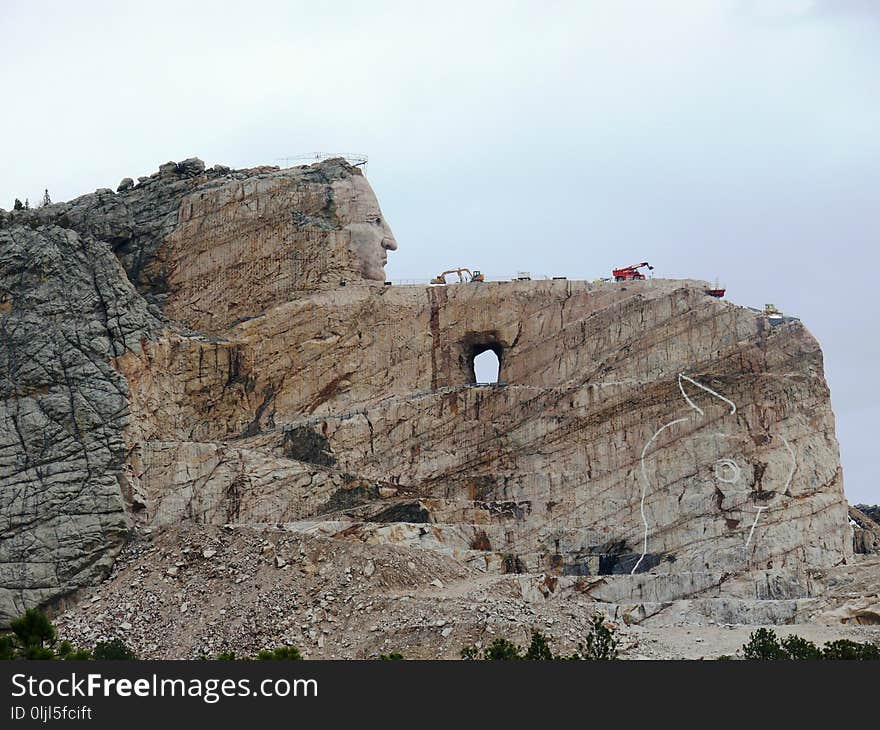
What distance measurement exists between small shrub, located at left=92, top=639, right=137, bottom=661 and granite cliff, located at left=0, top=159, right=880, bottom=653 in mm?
3893

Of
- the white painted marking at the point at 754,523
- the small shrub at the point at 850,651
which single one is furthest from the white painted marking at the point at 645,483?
the small shrub at the point at 850,651

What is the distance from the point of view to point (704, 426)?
267ft

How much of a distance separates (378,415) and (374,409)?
0.94 feet

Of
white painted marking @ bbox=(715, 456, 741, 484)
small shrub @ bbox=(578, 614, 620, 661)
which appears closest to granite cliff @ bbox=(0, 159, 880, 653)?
white painted marking @ bbox=(715, 456, 741, 484)

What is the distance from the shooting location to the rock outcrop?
80250 mm

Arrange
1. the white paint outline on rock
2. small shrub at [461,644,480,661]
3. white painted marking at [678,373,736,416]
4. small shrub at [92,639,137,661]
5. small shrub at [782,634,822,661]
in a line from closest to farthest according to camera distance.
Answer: small shrub at [782,634,822,661] < small shrub at [461,644,480,661] < small shrub at [92,639,137,661] < the white paint outline on rock < white painted marking at [678,373,736,416]

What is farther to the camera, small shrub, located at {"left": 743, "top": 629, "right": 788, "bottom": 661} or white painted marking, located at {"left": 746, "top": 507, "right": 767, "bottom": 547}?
white painted marking, located at {"left": 746, "top": 507, "right": 767, "bottom": 547}

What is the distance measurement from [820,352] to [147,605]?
21.5 m

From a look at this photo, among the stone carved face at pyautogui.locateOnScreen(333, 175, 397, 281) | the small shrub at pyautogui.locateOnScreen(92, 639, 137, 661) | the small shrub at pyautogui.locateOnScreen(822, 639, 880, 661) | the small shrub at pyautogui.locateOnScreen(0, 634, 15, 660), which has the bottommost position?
the small shrub at pyautogui.locateOnScreen(822, 639, 880, 661)

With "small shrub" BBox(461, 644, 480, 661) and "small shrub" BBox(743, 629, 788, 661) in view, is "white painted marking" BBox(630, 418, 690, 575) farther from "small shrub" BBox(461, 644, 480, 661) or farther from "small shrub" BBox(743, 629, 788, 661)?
"small shrub" BBox(461, 644, 480, 661)

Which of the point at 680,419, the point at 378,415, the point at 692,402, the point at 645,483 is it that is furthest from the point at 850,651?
the point at 378,415

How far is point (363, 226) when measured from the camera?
284ft

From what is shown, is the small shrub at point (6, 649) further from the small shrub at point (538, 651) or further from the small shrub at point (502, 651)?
the small shrub at point (538, 651)

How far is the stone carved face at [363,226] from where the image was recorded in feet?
283
